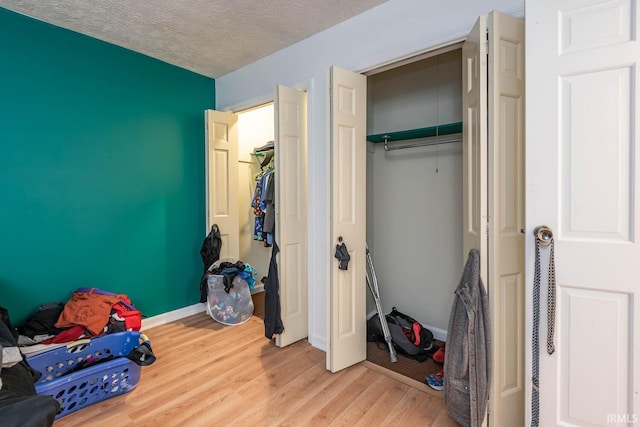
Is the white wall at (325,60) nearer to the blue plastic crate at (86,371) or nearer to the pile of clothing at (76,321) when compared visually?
the blue plastic crate at (86,371)

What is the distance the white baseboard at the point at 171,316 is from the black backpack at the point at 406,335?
1.87 m

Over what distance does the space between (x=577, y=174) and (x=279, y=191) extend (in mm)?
1884

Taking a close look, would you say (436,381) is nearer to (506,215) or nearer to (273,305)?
(506,215)

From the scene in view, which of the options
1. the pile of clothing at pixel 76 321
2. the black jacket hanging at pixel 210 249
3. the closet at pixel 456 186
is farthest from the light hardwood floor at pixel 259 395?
the black jacket hanging at pixel 210 249

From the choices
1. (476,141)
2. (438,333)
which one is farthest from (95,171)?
(438,333)

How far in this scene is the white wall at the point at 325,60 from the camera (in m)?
1.90

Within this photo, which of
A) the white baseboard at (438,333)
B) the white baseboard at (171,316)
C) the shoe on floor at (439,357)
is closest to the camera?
the shoe on floor at (439,357)

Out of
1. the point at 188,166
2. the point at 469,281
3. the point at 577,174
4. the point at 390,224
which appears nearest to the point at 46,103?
the point at 188,166

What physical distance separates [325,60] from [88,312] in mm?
2637

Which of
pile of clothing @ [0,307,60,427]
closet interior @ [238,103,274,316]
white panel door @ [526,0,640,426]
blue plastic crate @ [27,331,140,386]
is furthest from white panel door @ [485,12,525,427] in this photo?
closet interior @ [238,103,274,316]

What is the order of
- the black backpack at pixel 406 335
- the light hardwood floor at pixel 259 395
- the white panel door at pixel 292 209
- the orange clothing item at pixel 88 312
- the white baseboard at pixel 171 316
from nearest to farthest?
the light hardwood floor at pixel 259 395, the orange clothing item at pixel 88 312, the black backpack at pixel 406 335, the white panel door at pixel 292 209, the white baseboard at pixel 171 316

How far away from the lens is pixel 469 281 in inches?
60.4

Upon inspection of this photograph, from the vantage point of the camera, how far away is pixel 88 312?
2.22 m

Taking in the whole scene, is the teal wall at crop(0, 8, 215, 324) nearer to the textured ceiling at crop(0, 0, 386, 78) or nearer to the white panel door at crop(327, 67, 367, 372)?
the textured ceiling at crop(0, 0, 386, 78)
